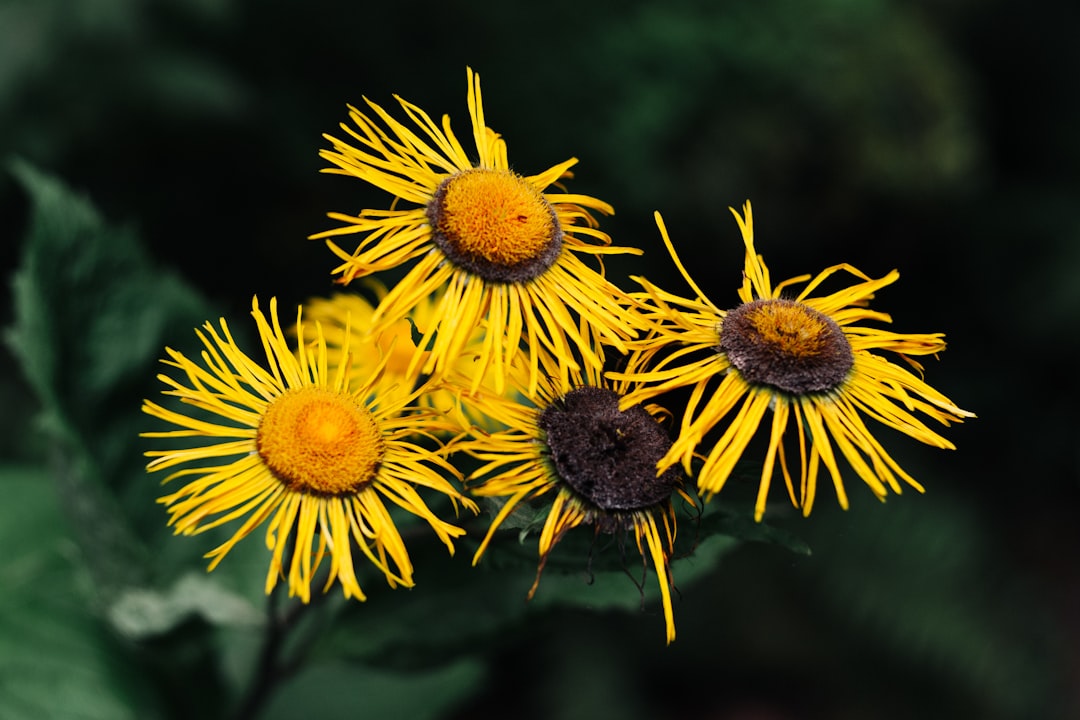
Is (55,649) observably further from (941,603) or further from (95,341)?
(941,603)

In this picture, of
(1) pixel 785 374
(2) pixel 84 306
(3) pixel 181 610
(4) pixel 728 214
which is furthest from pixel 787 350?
(4) pixel 728 214

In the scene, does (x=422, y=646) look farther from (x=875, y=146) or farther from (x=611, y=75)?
(x=875, y=146)

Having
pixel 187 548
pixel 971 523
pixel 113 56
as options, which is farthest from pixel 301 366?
pixel 971 523

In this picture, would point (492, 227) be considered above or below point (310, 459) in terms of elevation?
above

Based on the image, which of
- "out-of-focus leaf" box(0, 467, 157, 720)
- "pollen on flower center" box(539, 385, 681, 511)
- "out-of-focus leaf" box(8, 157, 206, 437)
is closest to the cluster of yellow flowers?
"pollen on flower center" box(539, 385, 681, 511)

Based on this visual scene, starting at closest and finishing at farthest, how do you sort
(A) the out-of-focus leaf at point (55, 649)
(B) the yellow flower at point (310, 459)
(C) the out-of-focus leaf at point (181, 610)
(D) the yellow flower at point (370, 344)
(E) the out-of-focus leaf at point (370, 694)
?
(B) the yellow flower at point (310, 459) < (D) the yellow flower at point (370, 344) < (C) the out-of-focus leaf at point (181, 610) < (A) the out-of-focus leaf at point (55, 649) < (E) the out-of-focus leaf at point (370, 694)

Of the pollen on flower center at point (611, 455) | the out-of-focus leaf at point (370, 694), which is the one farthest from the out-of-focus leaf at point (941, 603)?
the pollen on flower center at point (611, 455)

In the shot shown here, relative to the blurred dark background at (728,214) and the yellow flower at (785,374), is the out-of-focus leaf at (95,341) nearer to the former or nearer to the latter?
the yellow flower at (785,374)
